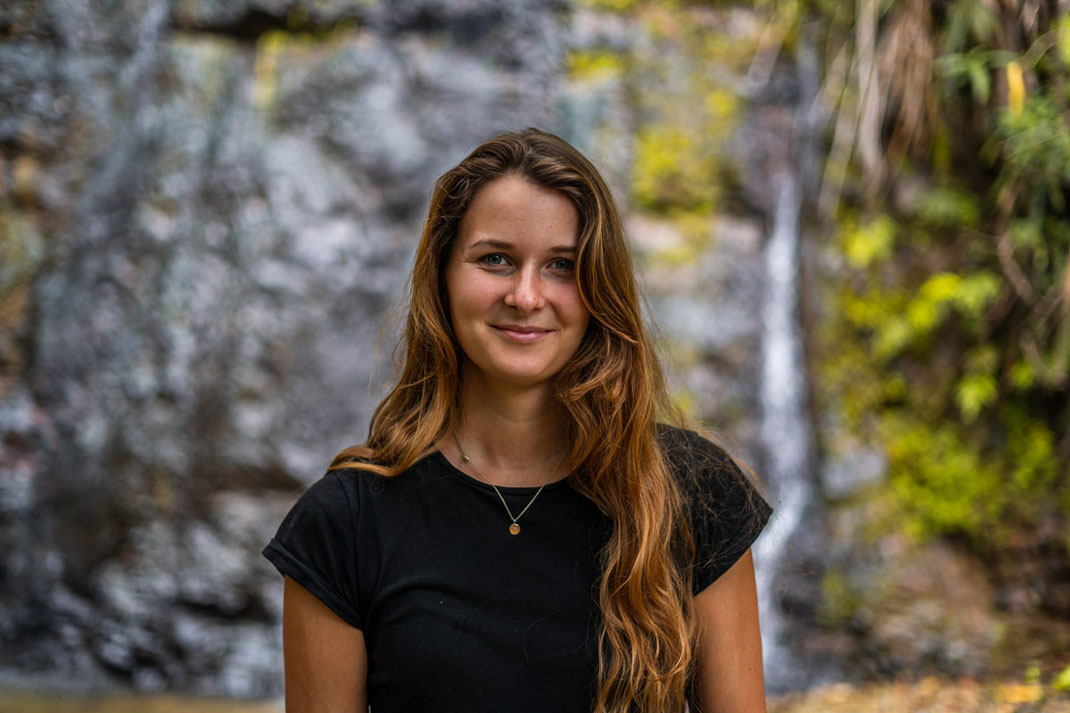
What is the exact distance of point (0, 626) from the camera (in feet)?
13.9

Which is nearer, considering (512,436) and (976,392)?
(512,436)

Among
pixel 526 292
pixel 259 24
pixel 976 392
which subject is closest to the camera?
pixel 526 292

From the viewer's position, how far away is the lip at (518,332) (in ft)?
4.98

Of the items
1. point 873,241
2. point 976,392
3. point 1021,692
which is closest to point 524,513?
point 1021,692

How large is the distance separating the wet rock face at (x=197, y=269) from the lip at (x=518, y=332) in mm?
3174

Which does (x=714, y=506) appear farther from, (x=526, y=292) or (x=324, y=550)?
(x=324, y=550)

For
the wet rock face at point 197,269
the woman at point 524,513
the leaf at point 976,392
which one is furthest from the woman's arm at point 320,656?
the leaf at point 976,392

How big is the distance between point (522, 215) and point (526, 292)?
0.14 m

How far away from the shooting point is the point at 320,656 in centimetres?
148

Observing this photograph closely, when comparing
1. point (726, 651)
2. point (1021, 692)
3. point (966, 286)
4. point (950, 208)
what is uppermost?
point (950, 208)

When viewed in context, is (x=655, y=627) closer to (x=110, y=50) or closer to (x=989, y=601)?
(x=989, y=601)

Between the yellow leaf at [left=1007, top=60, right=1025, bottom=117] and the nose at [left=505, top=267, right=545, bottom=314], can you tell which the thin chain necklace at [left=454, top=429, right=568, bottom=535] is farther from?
the yellow leaf at [left=1007, top=60, right=1025, bottom=117]

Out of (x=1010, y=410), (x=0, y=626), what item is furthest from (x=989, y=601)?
(x=0, y=626)

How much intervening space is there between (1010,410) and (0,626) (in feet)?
16.0
